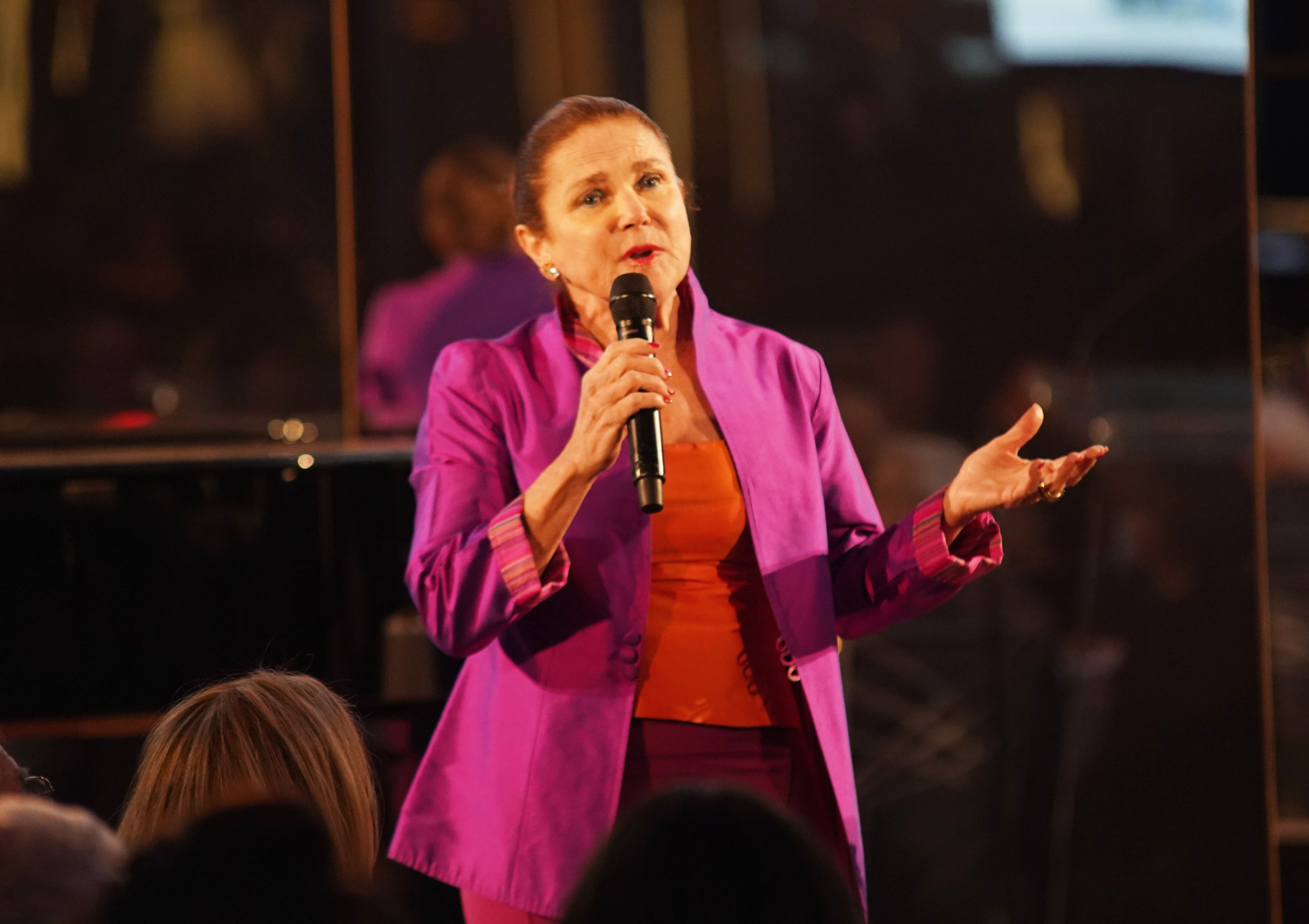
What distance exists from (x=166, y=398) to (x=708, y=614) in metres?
2.56

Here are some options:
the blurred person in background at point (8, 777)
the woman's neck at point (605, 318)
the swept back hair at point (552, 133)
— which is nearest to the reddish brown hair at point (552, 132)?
the swept back hair at point (552, 133)

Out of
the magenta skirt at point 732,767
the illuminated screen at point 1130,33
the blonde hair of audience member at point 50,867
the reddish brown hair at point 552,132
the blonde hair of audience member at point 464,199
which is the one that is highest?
the illuminated screen at point 1130,33

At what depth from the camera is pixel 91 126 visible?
392 centimetres

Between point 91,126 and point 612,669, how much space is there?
2.82 meters

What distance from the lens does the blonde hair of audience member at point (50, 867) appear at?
3.39 feet

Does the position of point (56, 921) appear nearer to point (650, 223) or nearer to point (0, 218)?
point (650, 223)

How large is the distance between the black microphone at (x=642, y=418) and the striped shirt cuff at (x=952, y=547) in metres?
0.33

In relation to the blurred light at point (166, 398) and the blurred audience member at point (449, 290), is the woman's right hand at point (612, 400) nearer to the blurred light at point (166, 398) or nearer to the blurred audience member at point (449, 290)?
the blurred audience member at point (449, 290)

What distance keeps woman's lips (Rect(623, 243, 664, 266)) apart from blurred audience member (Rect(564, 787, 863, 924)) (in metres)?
1.00

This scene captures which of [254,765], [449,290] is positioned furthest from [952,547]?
[449,290]

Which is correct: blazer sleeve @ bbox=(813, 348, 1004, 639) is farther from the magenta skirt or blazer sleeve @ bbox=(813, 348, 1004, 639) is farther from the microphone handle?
the microphone handle

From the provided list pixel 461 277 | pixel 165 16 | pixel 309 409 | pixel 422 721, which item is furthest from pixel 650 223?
pixel 165 16

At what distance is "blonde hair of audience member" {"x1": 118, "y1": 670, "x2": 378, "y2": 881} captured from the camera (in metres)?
1.48

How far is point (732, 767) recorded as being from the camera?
5.80ft
